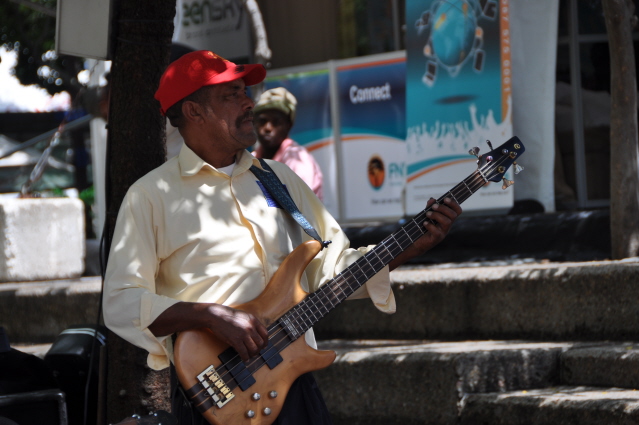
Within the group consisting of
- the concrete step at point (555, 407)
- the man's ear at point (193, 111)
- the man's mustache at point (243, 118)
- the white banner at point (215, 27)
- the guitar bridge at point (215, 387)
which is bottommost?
the concrete step at point (555, 407)

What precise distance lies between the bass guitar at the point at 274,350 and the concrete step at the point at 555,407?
1.69m

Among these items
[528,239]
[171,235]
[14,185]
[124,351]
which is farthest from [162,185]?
[14,185]

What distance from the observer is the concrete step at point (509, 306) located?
17.6 feet

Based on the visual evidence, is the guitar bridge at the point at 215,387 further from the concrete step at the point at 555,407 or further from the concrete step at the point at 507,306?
the concrete step at the point at 507,306

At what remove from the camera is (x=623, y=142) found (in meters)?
6.10

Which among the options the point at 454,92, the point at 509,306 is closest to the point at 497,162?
the point at 509,306

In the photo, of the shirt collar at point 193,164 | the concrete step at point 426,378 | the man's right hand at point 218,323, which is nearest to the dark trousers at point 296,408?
the man's right hand at point 218,323

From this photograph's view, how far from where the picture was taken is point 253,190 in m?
3.25

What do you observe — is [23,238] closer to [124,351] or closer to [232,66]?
Result: [124,351]

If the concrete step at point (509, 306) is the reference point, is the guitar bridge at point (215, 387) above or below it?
above

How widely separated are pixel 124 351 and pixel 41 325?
11.9ft

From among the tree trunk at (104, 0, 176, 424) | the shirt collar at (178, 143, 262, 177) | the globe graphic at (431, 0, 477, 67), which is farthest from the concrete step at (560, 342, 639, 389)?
the globe graphic at (431, 0, 477, 67)

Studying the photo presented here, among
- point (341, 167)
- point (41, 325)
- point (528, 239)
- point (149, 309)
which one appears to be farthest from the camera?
point (341, 167)

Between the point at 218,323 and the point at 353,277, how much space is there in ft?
1.87
